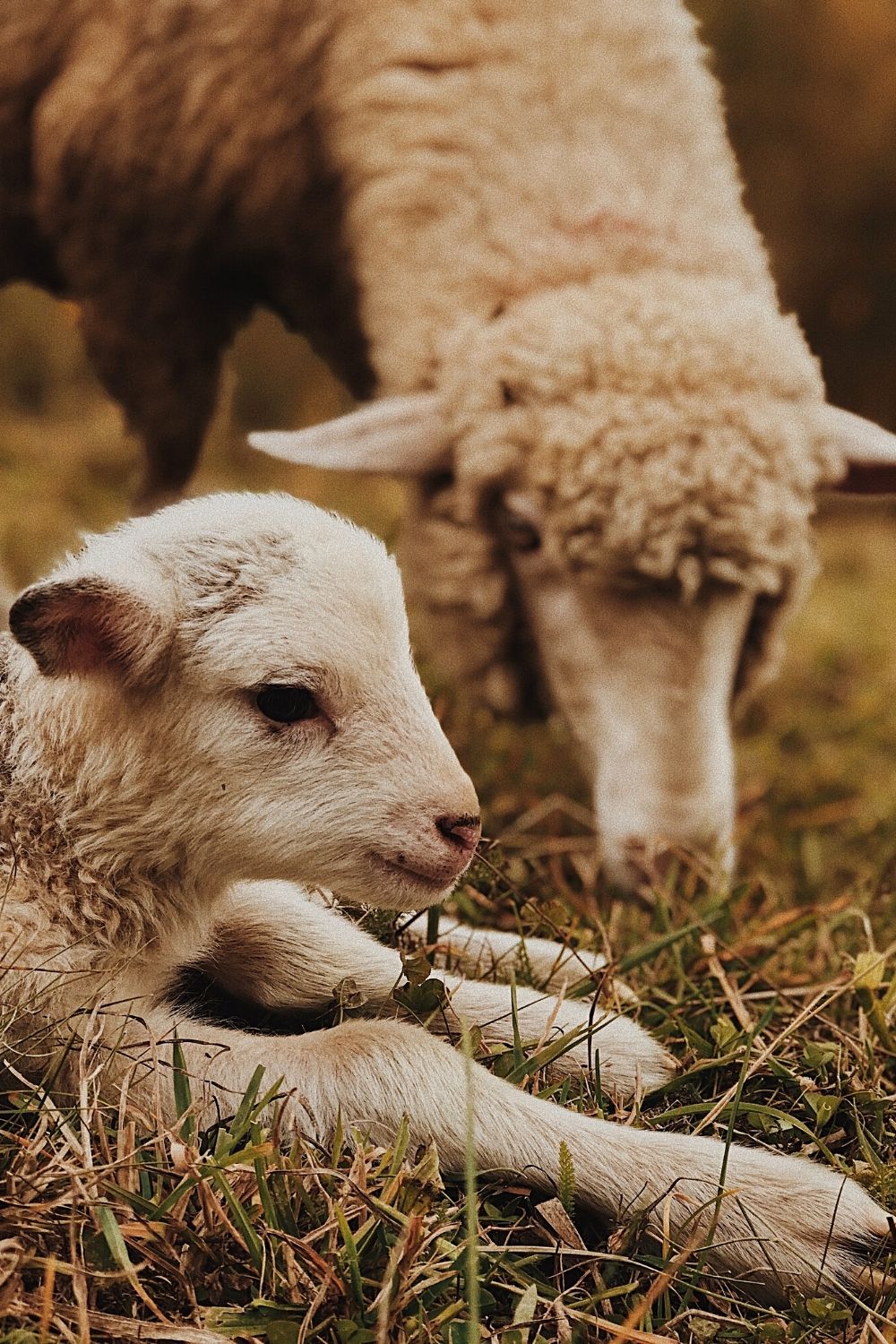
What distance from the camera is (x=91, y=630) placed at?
193 cm

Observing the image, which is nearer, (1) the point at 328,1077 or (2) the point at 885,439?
(1) the point at 328,1077

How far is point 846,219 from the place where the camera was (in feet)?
29.3

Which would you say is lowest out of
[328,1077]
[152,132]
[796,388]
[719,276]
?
[328,1077]

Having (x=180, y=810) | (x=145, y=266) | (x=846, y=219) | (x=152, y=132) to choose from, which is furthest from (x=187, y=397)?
(x=846, y=219)

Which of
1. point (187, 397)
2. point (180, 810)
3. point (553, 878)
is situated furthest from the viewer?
point (187, 397)

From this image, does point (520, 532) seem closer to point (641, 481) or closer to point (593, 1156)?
point (641, 481)

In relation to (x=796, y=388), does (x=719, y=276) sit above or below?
above

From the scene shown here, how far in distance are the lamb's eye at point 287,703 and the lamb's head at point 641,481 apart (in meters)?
1.16

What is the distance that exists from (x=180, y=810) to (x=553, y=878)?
1.45 meters

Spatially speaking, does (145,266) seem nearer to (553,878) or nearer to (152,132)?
(152,132)

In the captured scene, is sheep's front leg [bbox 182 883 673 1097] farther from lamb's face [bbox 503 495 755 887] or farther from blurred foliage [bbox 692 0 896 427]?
blurred foliage [bbox 692 0 896 427]

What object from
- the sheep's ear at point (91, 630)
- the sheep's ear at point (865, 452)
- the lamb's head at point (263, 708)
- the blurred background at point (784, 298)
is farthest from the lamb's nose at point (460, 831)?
the blurred background at point (784, 298)

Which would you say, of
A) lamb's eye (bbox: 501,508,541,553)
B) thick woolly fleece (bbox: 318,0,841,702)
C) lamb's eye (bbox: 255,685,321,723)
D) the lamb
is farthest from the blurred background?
lamb's eye (bbox: 255,685,321,723)

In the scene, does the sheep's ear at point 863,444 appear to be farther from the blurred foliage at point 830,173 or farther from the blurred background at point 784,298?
the blurred foliage at point 830,173
